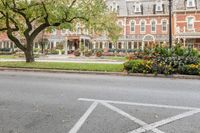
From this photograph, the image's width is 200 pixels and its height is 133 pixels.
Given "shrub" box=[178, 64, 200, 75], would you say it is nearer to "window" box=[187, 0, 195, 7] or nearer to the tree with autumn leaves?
the tree with autumn leaves

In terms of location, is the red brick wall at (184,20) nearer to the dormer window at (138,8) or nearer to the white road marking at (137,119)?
the dormer window at (138,8)

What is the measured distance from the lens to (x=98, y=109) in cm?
756

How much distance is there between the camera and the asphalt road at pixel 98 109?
237 inches

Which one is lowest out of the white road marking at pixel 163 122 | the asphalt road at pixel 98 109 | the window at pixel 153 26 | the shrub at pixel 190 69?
the white road marking at pixel 163 122

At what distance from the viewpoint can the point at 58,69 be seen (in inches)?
724

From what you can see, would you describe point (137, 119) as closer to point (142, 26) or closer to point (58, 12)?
point (58, 12)

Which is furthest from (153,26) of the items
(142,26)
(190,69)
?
(190,69)

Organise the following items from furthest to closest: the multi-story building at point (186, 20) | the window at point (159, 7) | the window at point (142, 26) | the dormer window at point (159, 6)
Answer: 1. the window at point (142, 26)
2. the window at point (159, 7)
3. the dormer window at point (159, 6)
4. the multi-story building at point (186, 20)

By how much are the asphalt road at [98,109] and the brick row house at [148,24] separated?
130ft

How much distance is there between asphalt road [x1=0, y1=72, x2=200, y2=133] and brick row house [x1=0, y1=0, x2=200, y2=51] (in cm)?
3956

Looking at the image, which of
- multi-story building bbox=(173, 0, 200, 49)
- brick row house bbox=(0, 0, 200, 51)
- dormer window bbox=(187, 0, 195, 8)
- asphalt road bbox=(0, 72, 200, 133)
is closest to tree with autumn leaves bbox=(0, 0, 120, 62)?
asphalt road bbox=(0, 72, 200, 133)

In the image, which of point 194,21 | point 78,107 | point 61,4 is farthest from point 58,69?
point 194,21

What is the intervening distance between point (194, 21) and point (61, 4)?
34215 millimetres

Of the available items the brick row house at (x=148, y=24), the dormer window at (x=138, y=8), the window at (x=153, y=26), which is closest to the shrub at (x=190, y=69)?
the brick row house at (x=148, y=24)
